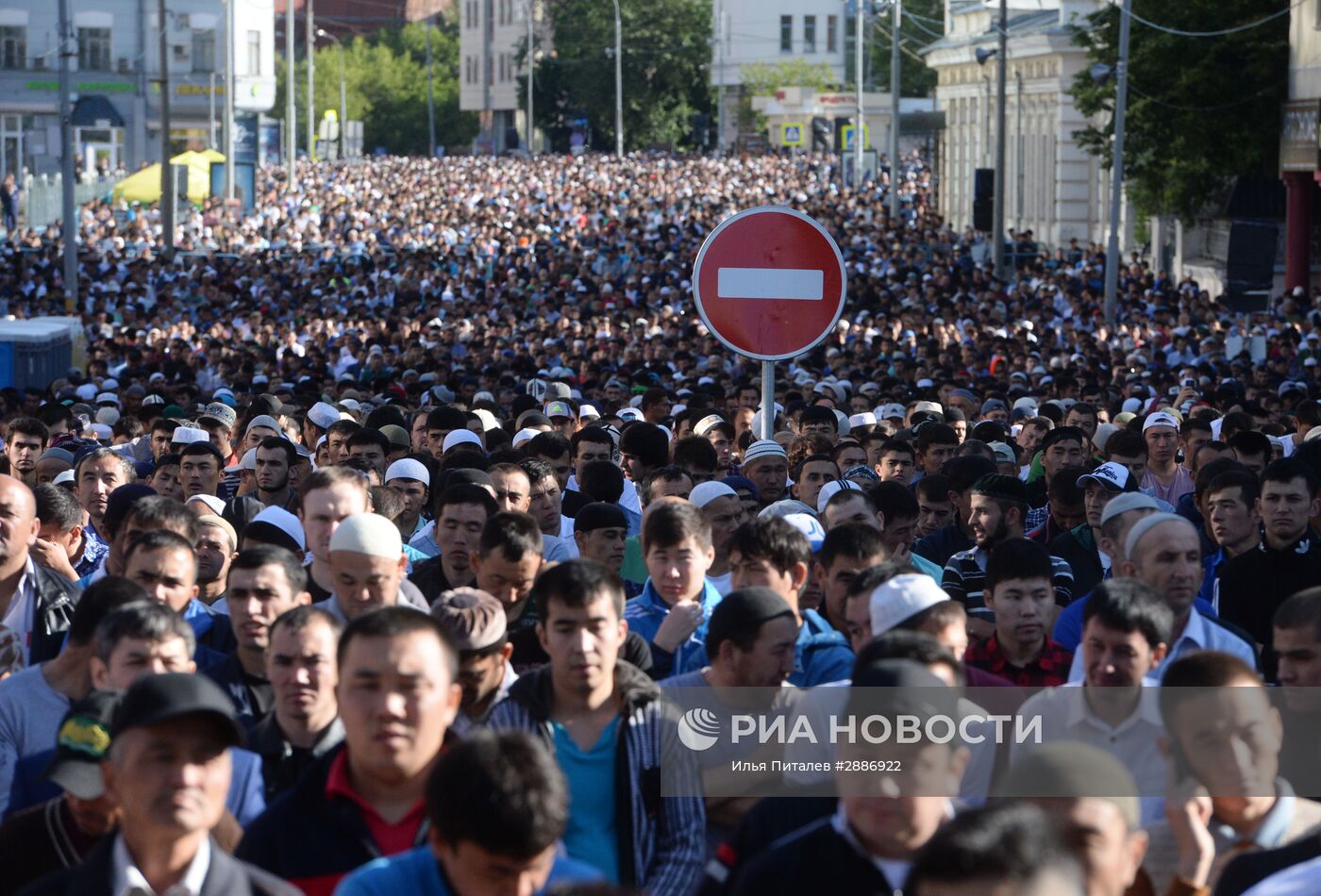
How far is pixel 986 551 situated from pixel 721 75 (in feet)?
335

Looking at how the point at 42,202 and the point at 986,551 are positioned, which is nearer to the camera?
the point at 986,551

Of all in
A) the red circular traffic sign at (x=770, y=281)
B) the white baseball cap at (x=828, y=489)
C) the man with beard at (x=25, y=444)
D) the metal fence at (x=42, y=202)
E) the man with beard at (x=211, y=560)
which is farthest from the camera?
the metal fence at (x=42, y=202)

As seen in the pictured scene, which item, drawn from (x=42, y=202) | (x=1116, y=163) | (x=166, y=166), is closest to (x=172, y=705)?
(x=1116, y=163)

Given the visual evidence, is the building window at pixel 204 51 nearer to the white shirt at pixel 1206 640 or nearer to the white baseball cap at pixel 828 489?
the white baseball cap at pixel 828 489

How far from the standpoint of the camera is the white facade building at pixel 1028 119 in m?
54.3

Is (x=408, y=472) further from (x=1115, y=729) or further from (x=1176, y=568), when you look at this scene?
(x=1115, y=729)

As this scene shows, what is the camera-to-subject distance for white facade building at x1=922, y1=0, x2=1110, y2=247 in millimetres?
54344

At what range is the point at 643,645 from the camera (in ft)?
22.2

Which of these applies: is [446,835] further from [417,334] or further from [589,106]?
[589,106]

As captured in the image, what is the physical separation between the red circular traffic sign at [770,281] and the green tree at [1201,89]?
3060 centimetres

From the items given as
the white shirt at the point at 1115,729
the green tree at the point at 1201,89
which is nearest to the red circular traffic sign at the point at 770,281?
the white shirt at the point at 1115,729

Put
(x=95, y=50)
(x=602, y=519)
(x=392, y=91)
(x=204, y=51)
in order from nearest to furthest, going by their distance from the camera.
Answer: (x=602, y=519), (x=95, y=50), (x=204, y=51), (x=392, y=91)

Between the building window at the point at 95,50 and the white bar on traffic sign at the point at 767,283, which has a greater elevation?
the building window at the point at 95,50

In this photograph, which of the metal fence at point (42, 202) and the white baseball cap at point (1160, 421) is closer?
the white baseball cap at point (1160, 421)
